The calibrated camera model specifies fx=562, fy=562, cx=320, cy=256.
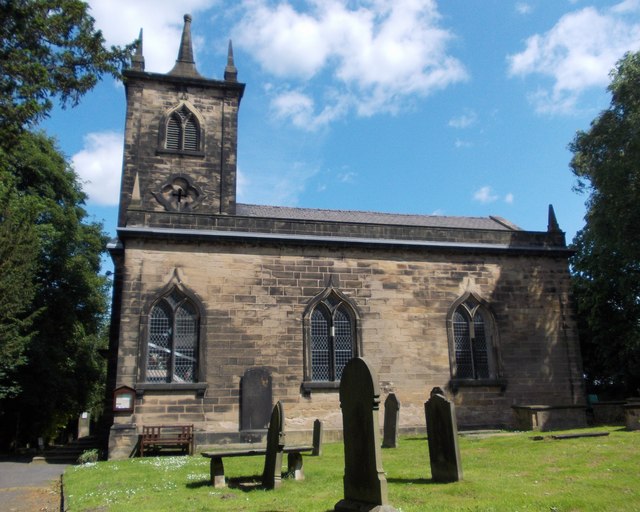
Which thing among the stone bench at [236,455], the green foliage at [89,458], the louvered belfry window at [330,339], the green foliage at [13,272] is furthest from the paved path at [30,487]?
the louvered belfry window at [330,339]

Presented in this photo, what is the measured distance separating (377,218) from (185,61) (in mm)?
11084

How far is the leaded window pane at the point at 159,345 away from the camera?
1645 cm

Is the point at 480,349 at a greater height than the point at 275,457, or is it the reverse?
the point at 480,349

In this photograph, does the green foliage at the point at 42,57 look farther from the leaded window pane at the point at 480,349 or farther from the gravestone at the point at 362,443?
the leaded window pane at the point at 480,349

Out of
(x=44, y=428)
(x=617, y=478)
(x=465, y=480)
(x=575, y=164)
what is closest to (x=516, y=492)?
(x=465, y=480)

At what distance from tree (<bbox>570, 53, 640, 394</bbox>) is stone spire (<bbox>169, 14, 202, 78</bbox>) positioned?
17.1 meters

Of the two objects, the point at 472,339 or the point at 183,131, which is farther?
the point at 183,131

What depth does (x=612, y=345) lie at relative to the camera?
2694 centimetres

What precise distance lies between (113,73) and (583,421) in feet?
52.2

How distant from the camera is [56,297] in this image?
2550 cm

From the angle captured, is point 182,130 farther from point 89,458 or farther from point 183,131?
point 89,458

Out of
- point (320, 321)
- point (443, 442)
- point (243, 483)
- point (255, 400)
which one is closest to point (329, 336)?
point (320, 321)

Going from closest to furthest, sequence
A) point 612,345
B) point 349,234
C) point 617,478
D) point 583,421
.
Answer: point 617,478 < point 583,421 < point 349,234 < point 612,345

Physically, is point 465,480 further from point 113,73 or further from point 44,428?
point 44,428
